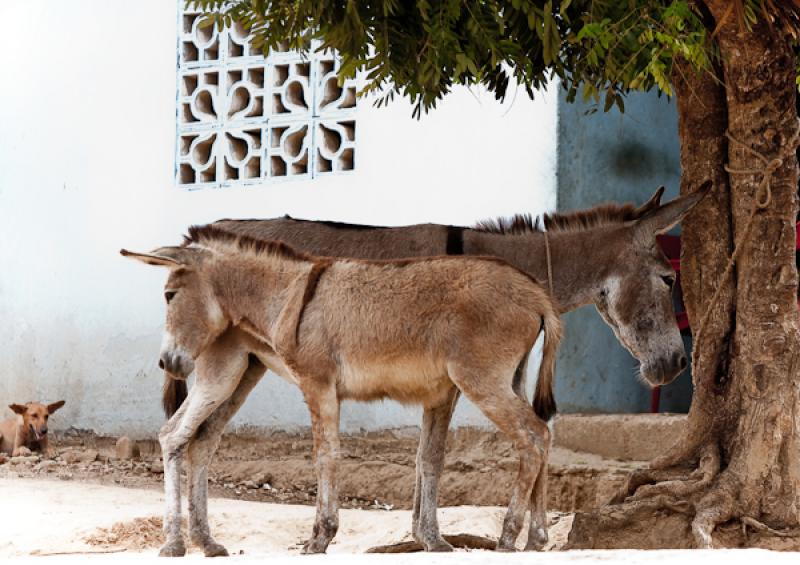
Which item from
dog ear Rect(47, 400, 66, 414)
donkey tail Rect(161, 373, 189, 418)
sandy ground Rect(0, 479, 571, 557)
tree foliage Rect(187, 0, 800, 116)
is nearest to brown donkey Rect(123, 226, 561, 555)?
donkey tail Rect(161, 373, 189, 418)

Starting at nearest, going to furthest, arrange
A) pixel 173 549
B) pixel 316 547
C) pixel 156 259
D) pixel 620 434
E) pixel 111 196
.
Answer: pixel 316 547 < pixel 173 549 < pixel 156 259 < pixel 620 434 < pixel 111 196

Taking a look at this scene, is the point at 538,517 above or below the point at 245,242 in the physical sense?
below

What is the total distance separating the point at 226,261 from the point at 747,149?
9.07 ft

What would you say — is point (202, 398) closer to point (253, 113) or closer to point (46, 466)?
point (46, 466)

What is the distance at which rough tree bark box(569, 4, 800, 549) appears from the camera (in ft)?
23.5

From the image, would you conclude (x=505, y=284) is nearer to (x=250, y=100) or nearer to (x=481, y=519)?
(x=481, y=519)

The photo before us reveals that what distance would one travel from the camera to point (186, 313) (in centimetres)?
724

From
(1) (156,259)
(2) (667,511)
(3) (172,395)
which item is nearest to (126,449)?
(3) (172,395)

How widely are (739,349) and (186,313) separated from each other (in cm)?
286

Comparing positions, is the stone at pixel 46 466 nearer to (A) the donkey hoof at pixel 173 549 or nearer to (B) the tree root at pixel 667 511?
(A) the donkey hoof at pixel 173 549

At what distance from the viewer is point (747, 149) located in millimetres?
7398

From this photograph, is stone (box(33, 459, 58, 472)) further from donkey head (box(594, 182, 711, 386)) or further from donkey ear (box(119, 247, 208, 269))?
donkey head (box(594, 182, 711, 386))

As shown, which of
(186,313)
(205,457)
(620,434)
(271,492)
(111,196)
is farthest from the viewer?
(111,196)

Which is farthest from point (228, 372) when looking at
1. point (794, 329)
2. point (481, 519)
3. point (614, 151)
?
point (614, 151)
